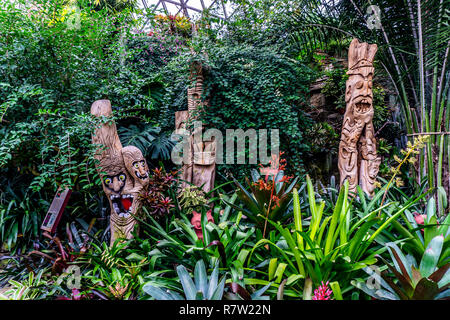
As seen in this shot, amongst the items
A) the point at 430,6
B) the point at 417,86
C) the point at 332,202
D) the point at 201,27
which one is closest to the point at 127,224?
the point at 332,202

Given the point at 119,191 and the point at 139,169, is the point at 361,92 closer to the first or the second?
the point at 139,169

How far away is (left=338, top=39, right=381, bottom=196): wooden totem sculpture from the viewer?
9.70ft

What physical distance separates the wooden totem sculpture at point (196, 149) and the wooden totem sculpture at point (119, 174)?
71 centimetres

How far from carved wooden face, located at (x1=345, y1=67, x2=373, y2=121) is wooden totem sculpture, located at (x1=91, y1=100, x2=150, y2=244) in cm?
249

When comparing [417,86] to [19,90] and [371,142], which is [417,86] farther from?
[19,90]

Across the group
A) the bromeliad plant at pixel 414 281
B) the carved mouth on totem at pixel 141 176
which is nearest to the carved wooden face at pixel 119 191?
the carved mouth on totem at pixel 141 176

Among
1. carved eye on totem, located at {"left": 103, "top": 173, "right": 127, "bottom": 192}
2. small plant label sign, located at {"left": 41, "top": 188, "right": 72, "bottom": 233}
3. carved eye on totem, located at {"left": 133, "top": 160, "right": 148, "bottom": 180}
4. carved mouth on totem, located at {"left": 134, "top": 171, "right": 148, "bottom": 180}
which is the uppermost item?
carved eye on totem, located at {"left": 133, "top": 160, "right": 148, "bottom": 180}

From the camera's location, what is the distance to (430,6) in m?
2.92

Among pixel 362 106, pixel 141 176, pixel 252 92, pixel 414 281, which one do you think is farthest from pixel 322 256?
pixel 252 92

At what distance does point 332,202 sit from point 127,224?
2163 millimetres

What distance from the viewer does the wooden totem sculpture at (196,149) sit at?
10.3 feet

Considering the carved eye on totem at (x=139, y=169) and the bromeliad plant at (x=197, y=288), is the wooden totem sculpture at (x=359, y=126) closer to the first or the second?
the bromeliad plant at (x=197, y=288)

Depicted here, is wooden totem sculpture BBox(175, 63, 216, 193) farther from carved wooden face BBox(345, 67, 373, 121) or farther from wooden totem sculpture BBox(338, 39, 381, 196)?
carved wooden face BBox(345, 67, 373, 121)

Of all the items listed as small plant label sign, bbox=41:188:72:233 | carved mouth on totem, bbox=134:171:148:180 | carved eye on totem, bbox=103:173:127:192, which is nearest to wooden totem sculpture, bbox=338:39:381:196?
Answer: carved mouth on totem, bbox=134:171:148:180
